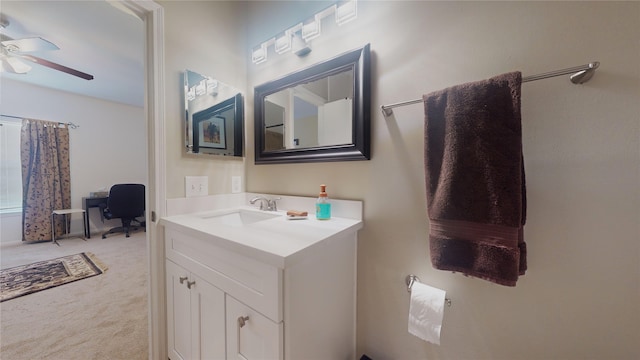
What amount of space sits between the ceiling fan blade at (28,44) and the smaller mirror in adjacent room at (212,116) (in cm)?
166

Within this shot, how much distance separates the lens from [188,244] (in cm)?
97

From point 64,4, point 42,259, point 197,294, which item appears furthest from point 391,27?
point 42,259

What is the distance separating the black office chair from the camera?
11.4 feet

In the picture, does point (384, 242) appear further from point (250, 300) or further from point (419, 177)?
point (250, 300)

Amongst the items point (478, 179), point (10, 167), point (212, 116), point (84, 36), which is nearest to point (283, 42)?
point (212, 116)

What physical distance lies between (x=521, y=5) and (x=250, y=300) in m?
1.32

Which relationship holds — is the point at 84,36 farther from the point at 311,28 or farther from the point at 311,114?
the point at 311,114

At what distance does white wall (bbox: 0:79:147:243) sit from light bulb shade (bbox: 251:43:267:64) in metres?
2.77

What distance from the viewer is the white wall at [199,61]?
1.15 meters

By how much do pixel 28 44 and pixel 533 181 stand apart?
3480 mm

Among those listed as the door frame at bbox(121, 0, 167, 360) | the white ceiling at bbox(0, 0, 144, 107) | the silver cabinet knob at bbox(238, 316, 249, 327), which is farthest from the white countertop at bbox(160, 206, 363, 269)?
the white ceiling at bbox(0, 0, 144, 107)

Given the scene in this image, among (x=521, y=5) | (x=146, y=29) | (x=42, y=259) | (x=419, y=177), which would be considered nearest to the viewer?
(x=521, y=5)

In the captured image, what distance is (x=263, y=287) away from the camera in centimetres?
67

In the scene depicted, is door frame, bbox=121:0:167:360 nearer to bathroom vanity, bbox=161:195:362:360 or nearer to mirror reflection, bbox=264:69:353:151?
bathroom vanity, bbox=161:195:362:360
